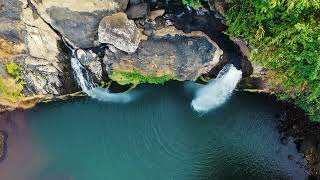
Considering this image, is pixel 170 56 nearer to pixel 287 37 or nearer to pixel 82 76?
pixel 82 76

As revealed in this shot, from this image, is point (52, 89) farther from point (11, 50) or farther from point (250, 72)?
point (250, 72)

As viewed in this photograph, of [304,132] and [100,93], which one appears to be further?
[100,93]

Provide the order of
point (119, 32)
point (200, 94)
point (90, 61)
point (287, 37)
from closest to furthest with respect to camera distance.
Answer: point (287, 37) < point (119, 32) < point (90, 61) < point (200, 94)

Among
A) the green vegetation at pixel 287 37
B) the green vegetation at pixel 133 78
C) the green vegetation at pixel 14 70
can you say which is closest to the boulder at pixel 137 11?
the green vegetation at pixel 133 78

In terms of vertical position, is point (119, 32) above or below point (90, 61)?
above

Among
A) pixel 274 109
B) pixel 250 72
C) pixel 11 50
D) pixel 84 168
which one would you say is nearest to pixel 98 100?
pixel 84 168

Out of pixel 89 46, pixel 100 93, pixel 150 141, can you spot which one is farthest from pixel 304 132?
pixel 89 46

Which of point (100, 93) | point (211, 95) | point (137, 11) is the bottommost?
point (211, 95)
